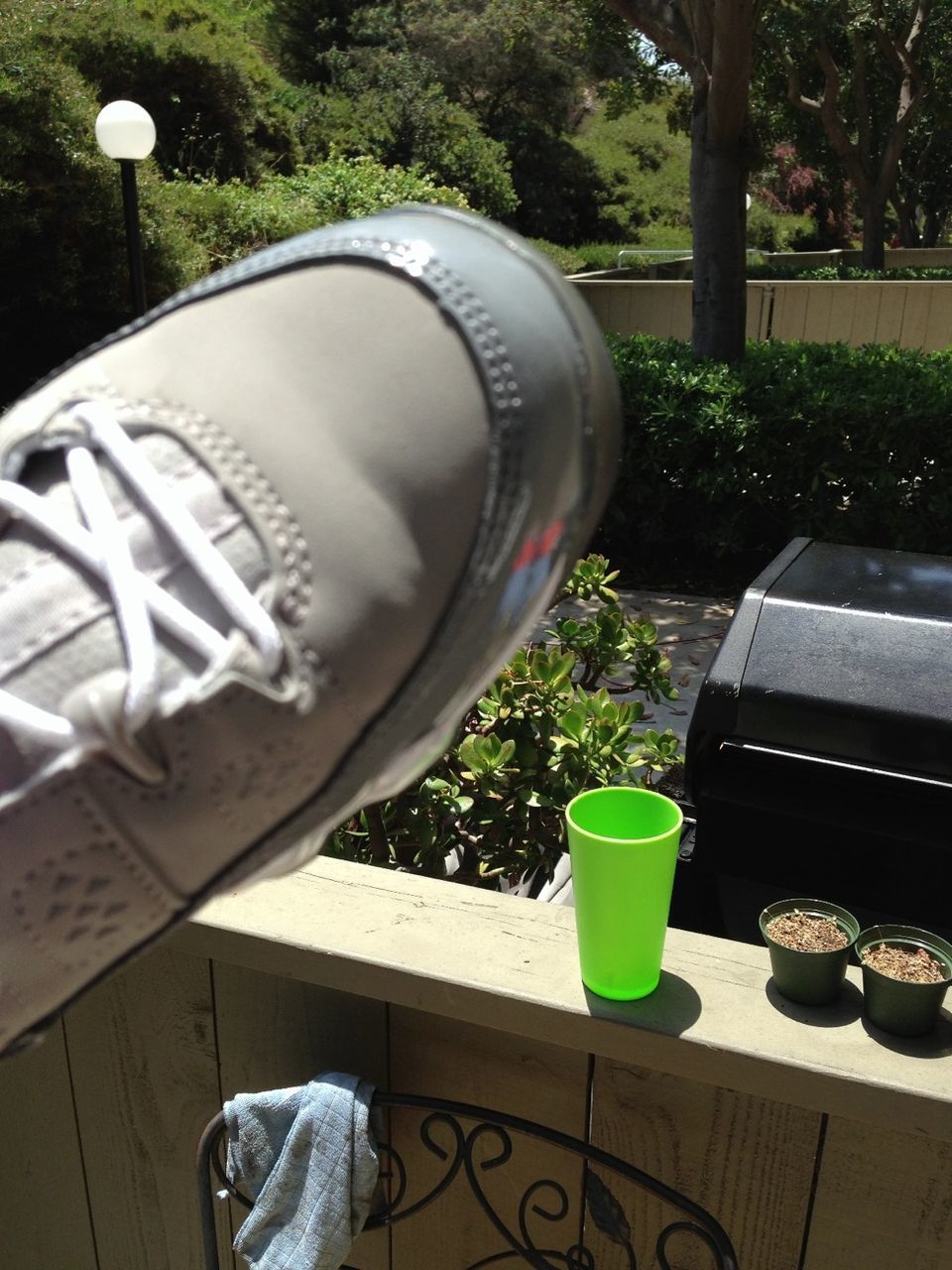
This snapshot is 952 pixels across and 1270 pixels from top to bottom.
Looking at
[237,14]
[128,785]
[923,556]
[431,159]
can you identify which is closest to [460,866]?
[923,556]

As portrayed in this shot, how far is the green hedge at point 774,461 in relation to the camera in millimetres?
6359

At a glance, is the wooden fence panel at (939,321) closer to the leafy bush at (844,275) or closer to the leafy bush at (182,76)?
the leafy bush at (844,275)

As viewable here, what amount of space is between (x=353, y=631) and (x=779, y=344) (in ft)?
28.2

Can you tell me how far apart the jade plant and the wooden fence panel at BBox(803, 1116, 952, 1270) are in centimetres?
96

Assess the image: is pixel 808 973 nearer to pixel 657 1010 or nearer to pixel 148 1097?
pixel 657 1010

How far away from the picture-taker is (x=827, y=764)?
69.6 inches

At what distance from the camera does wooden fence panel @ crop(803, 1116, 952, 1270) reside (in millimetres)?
1248

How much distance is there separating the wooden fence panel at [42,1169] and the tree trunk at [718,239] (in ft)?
22.5

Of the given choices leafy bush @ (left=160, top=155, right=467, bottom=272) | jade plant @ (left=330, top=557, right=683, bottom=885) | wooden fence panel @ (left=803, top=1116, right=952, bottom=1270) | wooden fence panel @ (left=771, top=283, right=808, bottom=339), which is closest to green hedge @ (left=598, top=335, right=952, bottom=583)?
jade plant @ (left=330, top=557, right=683, bottom=885)

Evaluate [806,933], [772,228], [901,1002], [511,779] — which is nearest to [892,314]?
[511,779]

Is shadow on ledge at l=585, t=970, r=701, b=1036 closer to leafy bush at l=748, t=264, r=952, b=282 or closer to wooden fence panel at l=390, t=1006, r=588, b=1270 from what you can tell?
wooden fence panel at l=390, t=1006, r=588, b=1270

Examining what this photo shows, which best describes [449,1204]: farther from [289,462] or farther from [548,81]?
[548,81]

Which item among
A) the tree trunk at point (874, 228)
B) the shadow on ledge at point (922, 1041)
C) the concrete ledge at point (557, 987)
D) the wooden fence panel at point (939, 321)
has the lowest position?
the wooden fence panel at point (939, 321)

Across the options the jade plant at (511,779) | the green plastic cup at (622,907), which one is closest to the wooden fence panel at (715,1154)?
the green plastic cup at (622,907)
